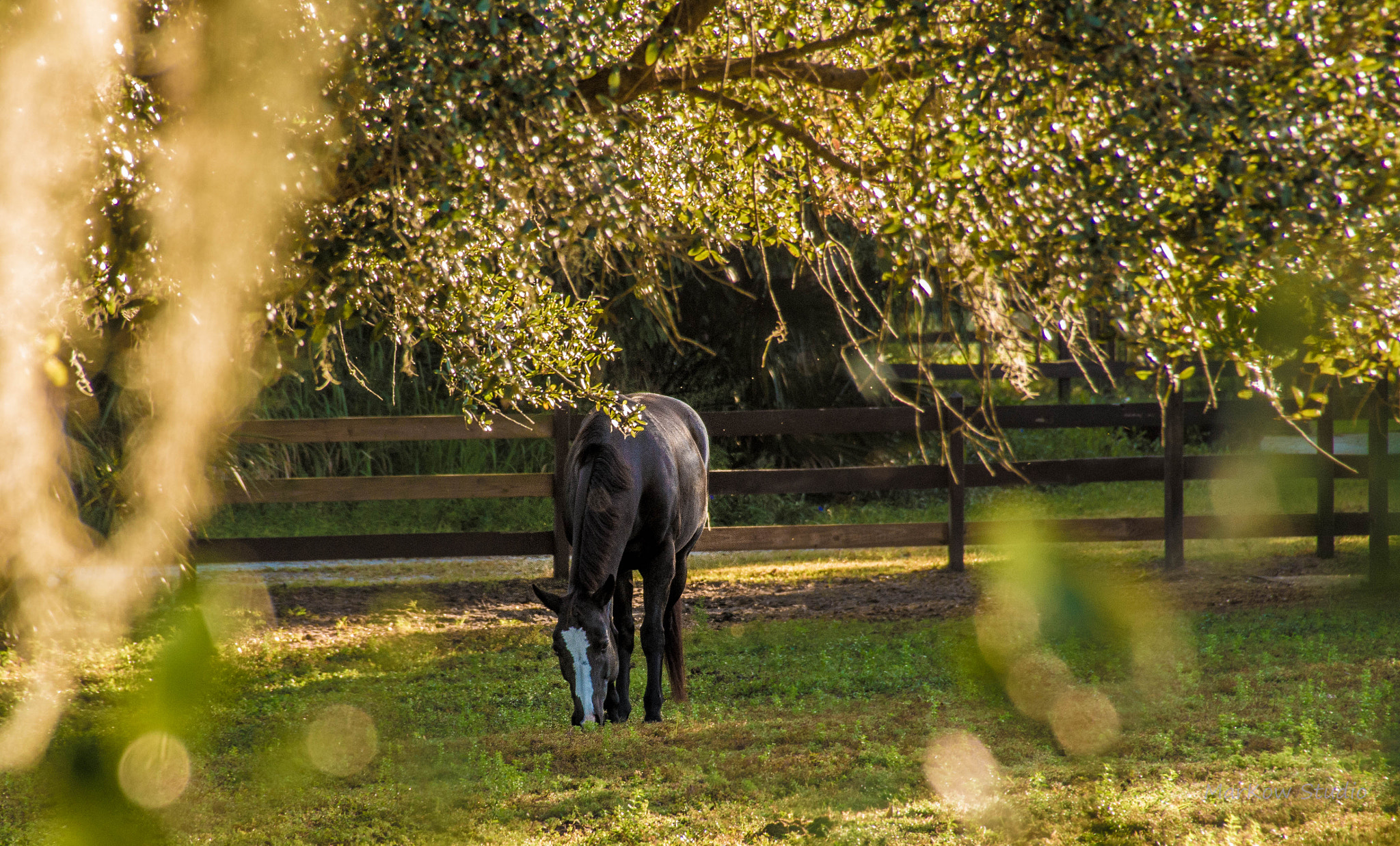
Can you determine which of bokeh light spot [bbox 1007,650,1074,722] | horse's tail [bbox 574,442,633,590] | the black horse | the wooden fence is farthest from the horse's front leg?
the wooden fence

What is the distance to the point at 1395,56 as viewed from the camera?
2451 millimetres

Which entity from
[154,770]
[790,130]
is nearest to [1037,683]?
[790,130]

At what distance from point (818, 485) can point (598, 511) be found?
431 centimetres

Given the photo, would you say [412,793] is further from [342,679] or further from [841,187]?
[841,187]

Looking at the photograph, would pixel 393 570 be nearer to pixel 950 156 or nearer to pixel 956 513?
pixel 956 513

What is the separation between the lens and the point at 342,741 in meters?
5.14

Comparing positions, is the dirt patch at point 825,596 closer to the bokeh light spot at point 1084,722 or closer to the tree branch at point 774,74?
the bokeh light spot at point 1084,722

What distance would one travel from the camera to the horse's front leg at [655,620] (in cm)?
543

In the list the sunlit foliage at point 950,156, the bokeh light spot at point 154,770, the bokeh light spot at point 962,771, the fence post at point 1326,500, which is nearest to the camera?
the sunlit foliage at point 950,156

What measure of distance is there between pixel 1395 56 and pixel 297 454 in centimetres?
1175

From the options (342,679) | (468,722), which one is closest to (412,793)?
(468,722)

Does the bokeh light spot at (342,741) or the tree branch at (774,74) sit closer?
the tree branch at (774,74)

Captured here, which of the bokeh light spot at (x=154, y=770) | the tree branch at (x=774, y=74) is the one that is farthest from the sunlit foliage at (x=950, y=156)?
the bokeh light spot at (x=154, y=770)

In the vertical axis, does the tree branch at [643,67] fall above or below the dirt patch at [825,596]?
above
